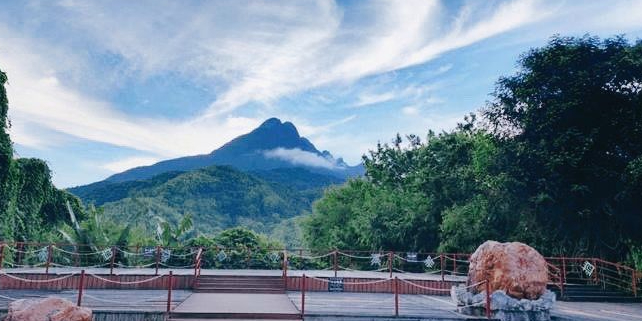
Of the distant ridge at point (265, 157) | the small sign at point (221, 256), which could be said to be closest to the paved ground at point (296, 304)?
the small sign at point (221, 256)

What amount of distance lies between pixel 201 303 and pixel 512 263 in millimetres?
7952

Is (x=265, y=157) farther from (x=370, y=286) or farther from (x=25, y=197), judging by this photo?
(x=370, y=286)

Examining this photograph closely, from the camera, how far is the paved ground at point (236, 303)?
10359 mm

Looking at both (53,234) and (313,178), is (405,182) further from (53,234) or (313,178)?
(313,178)

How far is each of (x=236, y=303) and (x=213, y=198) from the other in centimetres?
5801

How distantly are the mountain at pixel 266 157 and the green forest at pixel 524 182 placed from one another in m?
100

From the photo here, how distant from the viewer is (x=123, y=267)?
19203mm

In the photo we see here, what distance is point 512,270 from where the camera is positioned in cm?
1060

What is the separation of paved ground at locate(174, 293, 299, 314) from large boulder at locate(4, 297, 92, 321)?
2.48 meters

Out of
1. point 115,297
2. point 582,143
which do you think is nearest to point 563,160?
point 582,143

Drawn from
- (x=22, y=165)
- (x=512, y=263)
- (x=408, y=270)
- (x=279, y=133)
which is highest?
(x=279, y=133)

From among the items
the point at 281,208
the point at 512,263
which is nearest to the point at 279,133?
the point at 281,208

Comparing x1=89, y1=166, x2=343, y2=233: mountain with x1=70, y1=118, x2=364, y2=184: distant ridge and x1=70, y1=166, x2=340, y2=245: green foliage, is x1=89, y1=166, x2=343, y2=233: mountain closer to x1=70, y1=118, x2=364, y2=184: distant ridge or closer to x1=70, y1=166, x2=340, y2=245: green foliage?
x1=70, y1=166, x2=340, y2=245: green foliage

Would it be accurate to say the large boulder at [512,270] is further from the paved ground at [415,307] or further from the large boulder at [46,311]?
the large boulder at [46,311]
